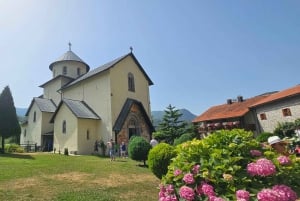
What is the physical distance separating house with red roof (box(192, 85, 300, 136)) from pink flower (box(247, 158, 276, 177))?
26779 millimetres

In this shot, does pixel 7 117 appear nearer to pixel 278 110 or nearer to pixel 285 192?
pixel 285 192

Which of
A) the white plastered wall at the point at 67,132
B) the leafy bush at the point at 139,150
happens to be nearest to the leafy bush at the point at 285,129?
A: the leafy bush at the point at 139,150

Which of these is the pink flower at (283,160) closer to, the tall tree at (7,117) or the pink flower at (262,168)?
the pink flower at (262,168)

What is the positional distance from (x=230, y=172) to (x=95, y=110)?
2646 centimetres

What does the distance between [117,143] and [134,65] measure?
36.3 feet

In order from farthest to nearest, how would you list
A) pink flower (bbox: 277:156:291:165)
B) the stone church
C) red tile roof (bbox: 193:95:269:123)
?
red tile roof (bbox: 193:95:269:123) → the stone church → pink flower (bbox: 277:156:291:165)

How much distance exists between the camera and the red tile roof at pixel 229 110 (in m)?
35.8

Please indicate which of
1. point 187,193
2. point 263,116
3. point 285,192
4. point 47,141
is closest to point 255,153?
point 285,192

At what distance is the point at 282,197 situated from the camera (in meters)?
2.78

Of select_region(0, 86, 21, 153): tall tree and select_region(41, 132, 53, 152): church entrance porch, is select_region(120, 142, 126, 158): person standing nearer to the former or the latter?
select_region(0, 86, 21, 153): tall tree

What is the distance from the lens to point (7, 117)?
78.2ft

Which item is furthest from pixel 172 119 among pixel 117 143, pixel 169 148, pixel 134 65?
pixel 169 148

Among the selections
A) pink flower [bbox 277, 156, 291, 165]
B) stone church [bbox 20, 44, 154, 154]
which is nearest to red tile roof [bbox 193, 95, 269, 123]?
→ stone church [bbox 20, 44, 154, 154]

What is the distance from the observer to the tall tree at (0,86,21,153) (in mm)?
23562
